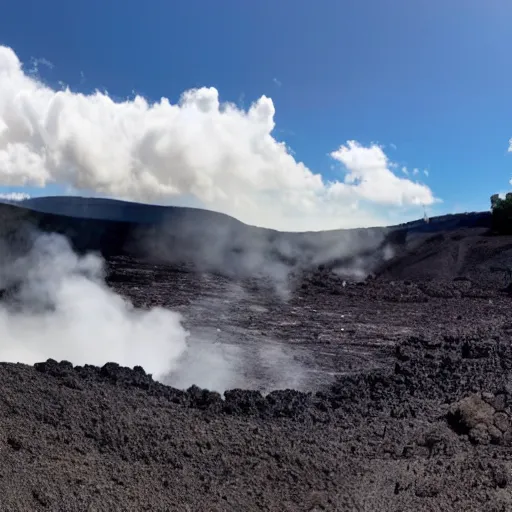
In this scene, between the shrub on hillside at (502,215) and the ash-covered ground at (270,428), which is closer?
the ash-covered ground at (270,428)

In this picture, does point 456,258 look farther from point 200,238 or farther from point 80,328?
point 80,328

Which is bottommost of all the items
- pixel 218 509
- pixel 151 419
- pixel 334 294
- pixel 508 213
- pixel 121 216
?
pixel 218 509

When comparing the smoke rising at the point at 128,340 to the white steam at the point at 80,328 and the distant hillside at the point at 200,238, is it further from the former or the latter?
the distant hillside at the point at 200,238

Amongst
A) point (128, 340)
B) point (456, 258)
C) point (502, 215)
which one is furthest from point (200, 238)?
point (128, 340)

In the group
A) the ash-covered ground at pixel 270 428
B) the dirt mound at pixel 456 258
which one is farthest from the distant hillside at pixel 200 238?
the ash-covered ground at pixel 270 428

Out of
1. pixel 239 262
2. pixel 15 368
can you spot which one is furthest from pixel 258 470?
pixel 239 262

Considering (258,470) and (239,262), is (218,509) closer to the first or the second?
(258,470)
